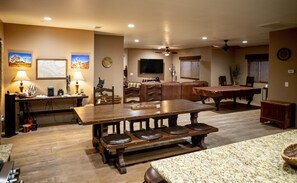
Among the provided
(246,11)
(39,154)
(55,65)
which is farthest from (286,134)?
(55,65)

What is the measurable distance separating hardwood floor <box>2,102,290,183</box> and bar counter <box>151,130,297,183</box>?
1712mm

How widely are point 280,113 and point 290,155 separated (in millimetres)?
4787

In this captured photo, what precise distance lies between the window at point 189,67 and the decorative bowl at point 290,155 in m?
9.71

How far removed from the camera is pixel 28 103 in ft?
17.5

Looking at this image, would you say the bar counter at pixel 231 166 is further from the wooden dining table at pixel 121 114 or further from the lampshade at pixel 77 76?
the lampshade at pixel 77 76

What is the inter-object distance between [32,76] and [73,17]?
6.54ft

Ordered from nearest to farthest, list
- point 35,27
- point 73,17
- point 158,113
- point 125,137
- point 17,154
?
point 125,137
point 158,113
point 17,154
point 73,17
point 35,27

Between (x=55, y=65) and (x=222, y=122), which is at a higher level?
(x=55, y=65)

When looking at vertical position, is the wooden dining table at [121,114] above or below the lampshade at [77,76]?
below

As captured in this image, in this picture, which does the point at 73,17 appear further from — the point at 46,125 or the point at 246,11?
the point at 246,11

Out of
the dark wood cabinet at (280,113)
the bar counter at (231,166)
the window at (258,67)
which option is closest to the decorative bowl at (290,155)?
the bar counter at (231,166)

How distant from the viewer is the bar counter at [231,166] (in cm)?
110

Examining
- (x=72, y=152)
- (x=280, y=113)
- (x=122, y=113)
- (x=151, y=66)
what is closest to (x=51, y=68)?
(x=72, y=152)

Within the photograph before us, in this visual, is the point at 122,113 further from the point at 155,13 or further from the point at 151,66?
the point at 151,66
